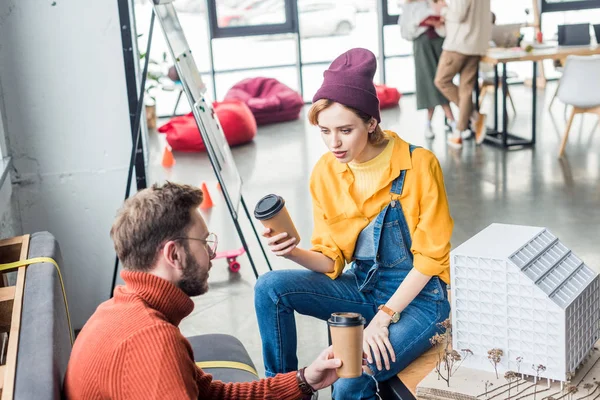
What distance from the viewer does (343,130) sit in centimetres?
251

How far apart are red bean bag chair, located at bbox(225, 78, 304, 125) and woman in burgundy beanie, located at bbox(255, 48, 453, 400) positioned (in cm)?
666

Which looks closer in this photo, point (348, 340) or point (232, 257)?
point (348, 340)

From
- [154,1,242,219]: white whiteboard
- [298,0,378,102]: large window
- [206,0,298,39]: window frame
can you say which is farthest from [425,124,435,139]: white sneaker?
[154,1,242,219]: white whiteboard

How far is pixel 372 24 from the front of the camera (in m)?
11.1

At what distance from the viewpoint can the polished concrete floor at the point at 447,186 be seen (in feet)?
14.1

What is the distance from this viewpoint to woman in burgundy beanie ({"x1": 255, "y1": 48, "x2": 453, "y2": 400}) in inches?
96.2

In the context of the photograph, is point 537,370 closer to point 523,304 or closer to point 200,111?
point 523,304

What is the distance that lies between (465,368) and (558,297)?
0.33m

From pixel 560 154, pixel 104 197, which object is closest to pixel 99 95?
pixel 104 197

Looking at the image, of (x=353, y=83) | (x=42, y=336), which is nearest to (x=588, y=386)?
(x=353, y=83)

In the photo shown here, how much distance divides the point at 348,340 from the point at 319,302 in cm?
73

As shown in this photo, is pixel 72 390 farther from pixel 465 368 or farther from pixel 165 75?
pixel 165 75

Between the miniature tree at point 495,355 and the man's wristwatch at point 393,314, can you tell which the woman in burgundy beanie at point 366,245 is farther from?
the miniature tree at point 495,355

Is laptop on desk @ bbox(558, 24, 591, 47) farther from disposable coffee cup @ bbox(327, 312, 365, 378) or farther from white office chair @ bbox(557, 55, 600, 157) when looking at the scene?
disposable coffee cup @ bbox(327, 312, 365, 378)
